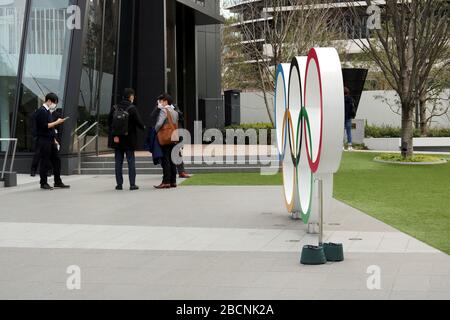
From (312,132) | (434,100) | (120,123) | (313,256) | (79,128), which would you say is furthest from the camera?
(434,100)

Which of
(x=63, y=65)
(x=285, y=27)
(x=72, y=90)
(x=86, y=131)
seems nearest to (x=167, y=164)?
(x=72, y=90)

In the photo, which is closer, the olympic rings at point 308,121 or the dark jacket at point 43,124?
the olympic rings at point 308,121

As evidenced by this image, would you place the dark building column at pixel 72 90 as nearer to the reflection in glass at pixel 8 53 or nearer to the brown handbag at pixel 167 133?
the reflection in glass at pixel 8 53

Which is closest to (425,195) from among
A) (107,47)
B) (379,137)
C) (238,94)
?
(107,47)

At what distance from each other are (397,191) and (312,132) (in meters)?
5.86

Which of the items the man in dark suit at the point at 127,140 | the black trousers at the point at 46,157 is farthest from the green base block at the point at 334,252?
the black trousers at the point at 46,157

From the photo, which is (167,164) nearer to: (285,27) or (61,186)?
(61,186)

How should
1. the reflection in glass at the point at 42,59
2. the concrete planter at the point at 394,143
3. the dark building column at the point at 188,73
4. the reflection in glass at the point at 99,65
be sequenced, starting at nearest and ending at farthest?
1. the reflection in glass at the point at 42,59
2. the reflection in glass at the point at 99,65
3. the dark building column at the point at 188,73
4. the concrete planter at the point at 394,143

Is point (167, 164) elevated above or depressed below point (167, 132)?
below

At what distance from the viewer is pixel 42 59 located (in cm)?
1716

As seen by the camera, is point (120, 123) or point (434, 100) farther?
point (434, 100)

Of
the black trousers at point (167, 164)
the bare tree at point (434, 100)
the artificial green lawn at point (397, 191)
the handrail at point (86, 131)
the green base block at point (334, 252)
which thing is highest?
the bare tree at point (434, 100)

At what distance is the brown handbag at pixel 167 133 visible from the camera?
45.4 feet

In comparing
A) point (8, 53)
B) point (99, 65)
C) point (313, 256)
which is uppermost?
point (8, 53)
